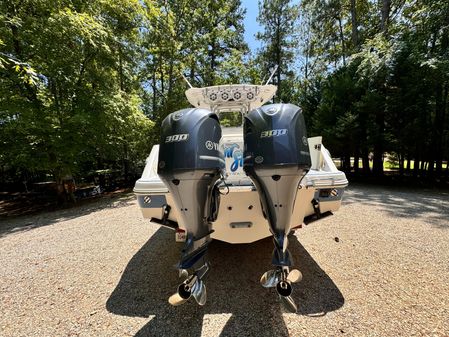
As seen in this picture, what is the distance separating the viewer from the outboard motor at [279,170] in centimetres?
181

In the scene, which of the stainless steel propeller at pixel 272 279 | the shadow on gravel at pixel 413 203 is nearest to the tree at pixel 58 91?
the stainless steel propeller at pixel 272 279

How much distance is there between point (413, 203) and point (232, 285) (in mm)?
5885

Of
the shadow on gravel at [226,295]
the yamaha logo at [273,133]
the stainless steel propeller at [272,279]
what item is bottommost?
the shadow on gravel at [226,295]

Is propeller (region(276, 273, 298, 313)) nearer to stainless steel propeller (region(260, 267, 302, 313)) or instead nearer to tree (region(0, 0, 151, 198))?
stainless steel propeller (region(260, 267, 302, 313))

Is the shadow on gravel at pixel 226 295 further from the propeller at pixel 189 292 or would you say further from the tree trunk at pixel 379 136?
the tree trunk at pixel 379 136

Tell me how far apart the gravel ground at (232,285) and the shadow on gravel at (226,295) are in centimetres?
1

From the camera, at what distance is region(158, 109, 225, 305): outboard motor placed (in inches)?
72.6

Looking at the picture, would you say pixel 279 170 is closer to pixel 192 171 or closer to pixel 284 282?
pixel 192 171

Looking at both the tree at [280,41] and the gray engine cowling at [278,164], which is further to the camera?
the tree at [280,41]

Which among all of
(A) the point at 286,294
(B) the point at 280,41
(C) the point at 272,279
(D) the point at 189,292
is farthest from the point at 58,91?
(B) the point at 280,41

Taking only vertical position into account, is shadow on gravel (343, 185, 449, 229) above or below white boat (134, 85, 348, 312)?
below

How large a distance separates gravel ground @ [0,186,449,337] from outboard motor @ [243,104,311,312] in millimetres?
538

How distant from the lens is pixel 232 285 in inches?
100

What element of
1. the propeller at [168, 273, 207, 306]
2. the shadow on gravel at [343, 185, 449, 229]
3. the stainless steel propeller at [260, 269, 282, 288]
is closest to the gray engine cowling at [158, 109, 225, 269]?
the propeller at [168, 273, 207, 306]
